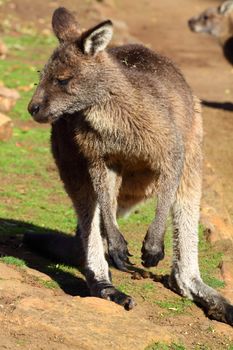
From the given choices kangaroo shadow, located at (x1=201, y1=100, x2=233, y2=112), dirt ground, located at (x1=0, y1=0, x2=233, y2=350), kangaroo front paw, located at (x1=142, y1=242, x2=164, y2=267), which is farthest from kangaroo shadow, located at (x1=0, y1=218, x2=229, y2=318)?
kangaroo shadow, located at (x1=201, y1=100, x2=233, y2=112)

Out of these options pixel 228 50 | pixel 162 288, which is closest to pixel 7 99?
pixel 162 288

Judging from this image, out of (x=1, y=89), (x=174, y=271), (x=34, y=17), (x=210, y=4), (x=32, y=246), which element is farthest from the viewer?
(x=210, y=4)

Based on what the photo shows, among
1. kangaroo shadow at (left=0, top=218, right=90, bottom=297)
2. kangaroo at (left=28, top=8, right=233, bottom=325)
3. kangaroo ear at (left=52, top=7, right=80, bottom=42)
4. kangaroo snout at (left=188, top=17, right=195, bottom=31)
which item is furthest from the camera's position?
kangaroo snout at (left=188, top=17, right=195, bottom=31)

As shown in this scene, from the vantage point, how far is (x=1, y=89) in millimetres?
10898

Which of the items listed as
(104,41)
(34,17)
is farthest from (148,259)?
(34,17)

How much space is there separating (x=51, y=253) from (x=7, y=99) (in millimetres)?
4695

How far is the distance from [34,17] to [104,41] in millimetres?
12696

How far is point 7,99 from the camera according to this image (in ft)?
35.0

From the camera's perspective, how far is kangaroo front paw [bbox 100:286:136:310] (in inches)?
200

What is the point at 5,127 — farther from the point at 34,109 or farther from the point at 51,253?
the point at 34,109

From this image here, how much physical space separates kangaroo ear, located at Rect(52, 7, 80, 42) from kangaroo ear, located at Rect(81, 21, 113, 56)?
0.20 m

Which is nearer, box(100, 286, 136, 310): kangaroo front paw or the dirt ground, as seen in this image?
the dirt ground

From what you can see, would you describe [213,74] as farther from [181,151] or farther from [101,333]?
[101,333]

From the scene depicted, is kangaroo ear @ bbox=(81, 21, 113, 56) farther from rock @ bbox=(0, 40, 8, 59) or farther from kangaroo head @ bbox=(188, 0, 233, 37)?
kangaroo head @ bbox=(188, 0, 233, 37)
